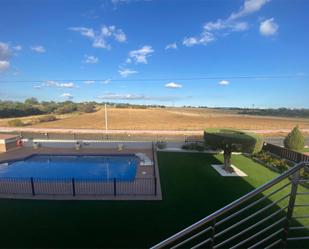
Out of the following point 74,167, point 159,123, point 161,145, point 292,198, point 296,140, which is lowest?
point 74,167

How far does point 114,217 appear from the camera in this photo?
23.5 ft

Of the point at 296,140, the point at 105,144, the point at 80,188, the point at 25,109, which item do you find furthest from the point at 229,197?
the point at 25,109

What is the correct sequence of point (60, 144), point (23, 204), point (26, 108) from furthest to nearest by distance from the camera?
point (26, 108)
point (60, 144)
point (23, 204)

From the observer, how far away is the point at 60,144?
19.9 metres

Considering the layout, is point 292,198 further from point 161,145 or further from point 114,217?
point 161,145

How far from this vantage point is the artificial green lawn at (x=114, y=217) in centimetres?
596

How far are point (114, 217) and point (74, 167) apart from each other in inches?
378

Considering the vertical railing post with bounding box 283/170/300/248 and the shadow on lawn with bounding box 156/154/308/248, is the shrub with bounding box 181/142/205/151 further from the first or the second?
the vertical railing post with bounding box 283/170/300/248

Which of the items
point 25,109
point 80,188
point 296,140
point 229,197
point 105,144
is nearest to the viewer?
point 229,197

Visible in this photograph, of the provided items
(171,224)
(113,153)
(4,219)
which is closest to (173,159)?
(113,153)

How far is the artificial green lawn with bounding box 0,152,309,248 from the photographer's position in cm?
596

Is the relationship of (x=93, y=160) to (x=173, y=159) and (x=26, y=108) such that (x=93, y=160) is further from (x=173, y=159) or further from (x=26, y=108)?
(x=26, y=108)

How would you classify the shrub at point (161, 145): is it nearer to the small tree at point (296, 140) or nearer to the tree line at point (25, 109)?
the small tree at point (296, 140)

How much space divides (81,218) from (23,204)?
8.47ft
